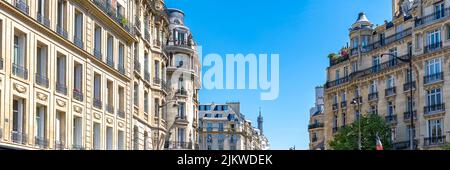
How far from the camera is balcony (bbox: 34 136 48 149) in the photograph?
110 ft

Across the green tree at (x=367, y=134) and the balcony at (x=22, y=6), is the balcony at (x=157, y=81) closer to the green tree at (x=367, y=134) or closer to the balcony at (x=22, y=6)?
the green tree at (x=367, y=134)

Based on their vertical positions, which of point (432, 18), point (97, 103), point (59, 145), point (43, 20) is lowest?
point (59, 145)

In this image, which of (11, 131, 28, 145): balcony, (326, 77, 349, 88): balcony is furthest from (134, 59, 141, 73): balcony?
(326, 77, 349, 88): balcony

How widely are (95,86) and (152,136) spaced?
1714 cm

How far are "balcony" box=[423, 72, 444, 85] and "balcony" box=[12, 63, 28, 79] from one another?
175 ft

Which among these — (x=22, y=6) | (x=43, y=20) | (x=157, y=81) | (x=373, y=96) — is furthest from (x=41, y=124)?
(x=373, y=96)

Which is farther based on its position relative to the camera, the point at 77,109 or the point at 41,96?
the point at 77,109

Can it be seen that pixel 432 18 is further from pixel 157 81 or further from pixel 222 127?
pixel 222 127

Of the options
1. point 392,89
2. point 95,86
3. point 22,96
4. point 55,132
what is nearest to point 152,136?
point 95,86

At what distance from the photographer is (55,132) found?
1416 inches

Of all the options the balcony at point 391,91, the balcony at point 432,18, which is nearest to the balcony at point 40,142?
the balcony at point 432,18

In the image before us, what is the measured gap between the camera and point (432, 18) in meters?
77.2

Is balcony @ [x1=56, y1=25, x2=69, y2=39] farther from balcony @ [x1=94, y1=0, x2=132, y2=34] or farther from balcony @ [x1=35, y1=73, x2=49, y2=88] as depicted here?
balcony @ [x1=94, y1=0, x2=132, y2=34]

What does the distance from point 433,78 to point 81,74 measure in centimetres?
4769
